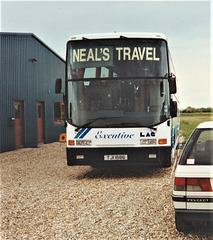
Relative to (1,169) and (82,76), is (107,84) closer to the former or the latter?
(82,76)

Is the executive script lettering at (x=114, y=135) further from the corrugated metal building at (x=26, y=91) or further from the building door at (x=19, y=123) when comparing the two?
the building door at (x=19, y=123)

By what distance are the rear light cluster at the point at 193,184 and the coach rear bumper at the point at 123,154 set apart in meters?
4.56

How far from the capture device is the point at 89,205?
6277 mm

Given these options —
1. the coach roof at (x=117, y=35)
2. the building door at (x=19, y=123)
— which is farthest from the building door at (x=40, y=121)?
the coach roof at (x=117, y=35)

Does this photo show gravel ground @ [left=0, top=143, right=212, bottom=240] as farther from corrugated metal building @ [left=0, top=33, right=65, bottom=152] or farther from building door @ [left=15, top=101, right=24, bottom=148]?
building door @ [left=15, top=101, right=24, bottom=148]

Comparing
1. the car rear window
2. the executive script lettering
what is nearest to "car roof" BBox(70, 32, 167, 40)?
the executive script lettering

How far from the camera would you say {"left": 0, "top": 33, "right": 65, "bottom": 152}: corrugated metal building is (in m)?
16.8

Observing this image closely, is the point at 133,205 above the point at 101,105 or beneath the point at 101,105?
beneath

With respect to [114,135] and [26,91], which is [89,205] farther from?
[26,91]

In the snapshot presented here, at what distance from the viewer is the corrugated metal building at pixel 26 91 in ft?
55.2

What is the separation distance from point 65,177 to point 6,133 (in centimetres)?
799

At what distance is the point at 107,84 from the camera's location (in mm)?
8875

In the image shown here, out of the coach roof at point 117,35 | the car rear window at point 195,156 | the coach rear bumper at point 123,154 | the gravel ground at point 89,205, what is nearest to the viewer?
the car rear window at point 195,156

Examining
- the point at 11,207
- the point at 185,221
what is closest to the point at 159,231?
the point at 185,221
